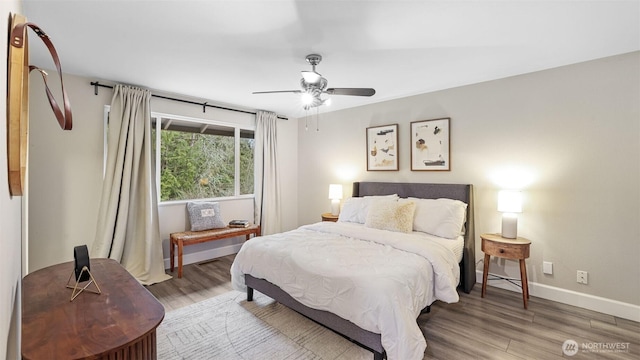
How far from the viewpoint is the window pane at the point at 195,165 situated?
394 cm

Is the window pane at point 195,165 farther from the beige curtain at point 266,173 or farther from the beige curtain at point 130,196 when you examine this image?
the beige curtain at point 266,173

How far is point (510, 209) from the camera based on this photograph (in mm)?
2852

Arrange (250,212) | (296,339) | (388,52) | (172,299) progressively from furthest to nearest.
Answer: (250,212) → (172,299) → (388,52) → (296,339)

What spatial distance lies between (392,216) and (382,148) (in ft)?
4.23

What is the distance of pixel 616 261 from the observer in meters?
2.59

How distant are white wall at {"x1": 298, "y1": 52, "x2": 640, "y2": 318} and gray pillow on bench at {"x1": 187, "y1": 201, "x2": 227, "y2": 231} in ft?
9.83

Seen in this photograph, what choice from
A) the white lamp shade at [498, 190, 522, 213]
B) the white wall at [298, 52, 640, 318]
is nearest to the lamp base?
the white lamp shade at [498, 190, 522, 213]

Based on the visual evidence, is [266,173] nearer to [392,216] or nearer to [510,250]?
[392,216]

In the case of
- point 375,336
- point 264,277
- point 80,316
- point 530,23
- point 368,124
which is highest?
point 530,23

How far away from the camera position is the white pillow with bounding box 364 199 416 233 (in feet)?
10.5

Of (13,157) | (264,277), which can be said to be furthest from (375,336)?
(13,157)

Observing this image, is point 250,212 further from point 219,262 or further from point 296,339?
point 296,339

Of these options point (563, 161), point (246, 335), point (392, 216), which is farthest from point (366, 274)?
point (563, 161)

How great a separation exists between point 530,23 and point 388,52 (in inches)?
41.1
